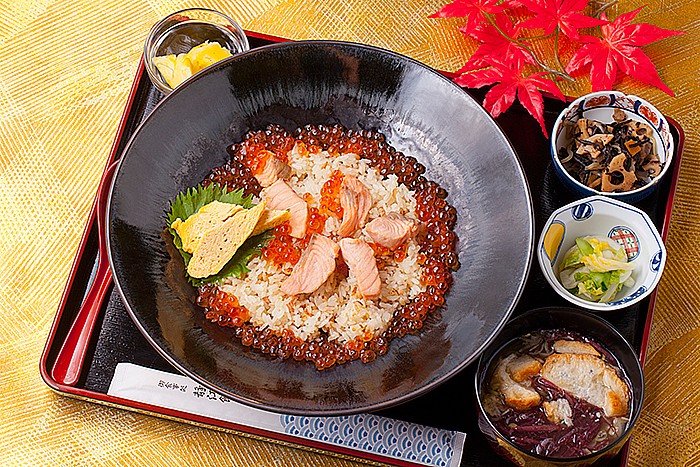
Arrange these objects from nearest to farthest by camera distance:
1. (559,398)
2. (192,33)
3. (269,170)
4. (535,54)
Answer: (559,398), (269,170), (192,33), (535,54)

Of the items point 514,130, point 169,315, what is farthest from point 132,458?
point 514,130

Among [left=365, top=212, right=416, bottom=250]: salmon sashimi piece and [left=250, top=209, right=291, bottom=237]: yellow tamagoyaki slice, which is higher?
[left=250, top=209, right=291, bottom=237]: yellow tamagoyaki slice

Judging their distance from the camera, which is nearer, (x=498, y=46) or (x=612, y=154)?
(x=612, y=154)

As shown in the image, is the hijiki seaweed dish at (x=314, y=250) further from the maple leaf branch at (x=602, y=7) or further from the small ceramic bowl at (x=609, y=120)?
the maple leaf branch at (x=602, y=7)

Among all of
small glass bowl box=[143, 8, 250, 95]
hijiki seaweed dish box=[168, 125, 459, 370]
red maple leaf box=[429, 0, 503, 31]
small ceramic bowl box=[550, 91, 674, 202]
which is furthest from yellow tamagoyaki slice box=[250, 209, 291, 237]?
red maple leaf box=[429, 0, 503, 31]

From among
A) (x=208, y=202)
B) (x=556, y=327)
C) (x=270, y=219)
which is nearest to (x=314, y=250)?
(x=270, y=219)

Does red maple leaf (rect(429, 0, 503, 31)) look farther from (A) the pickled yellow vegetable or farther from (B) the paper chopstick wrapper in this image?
(B) the paper chopstick wrapper

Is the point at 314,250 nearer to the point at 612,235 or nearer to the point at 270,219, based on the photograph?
the point at 270,219
